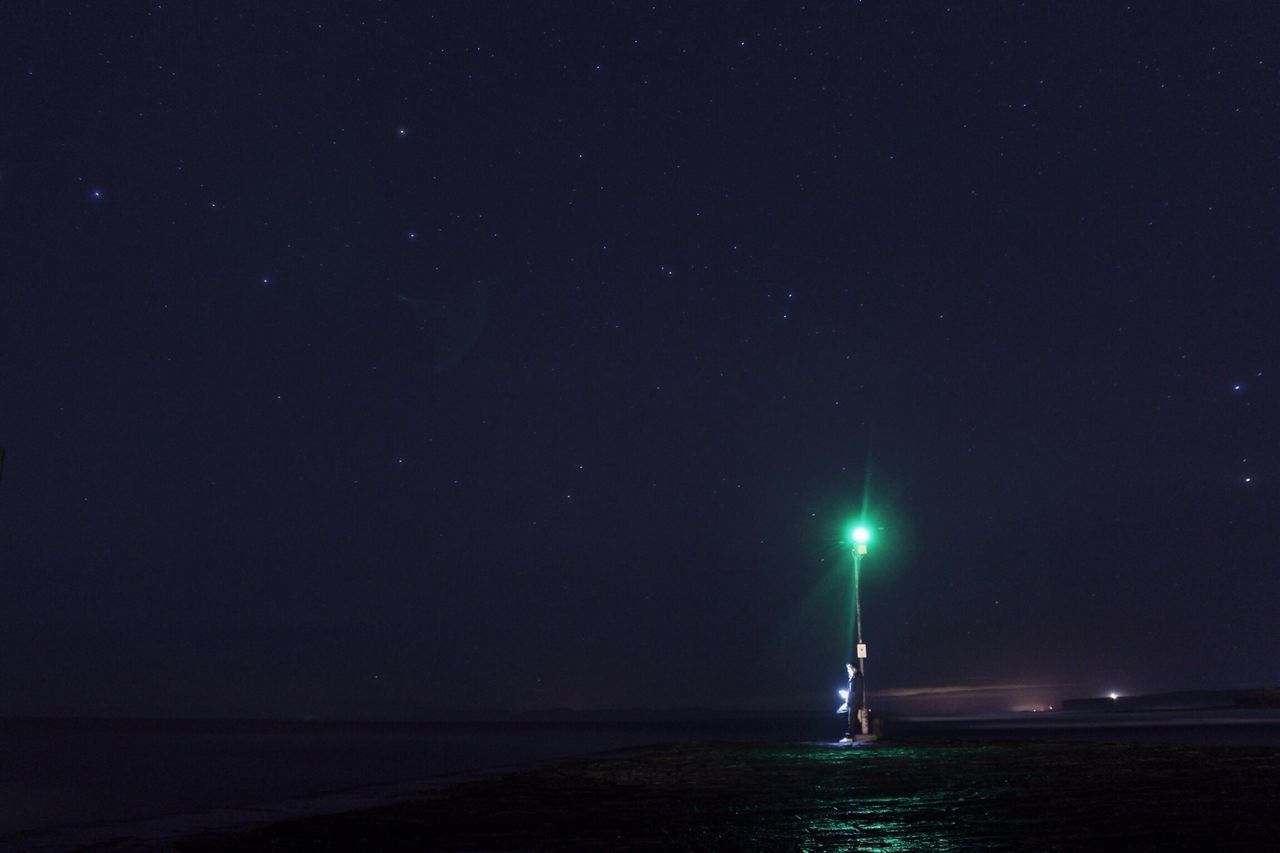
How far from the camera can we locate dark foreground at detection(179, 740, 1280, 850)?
14.0 metres

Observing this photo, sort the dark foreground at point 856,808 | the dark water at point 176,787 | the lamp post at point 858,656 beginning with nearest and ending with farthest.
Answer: the dark foreground at point 856,808
the dark water at point 176,787
the lamp post at point 858,656

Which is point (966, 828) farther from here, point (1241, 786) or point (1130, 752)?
point (1130, 752)

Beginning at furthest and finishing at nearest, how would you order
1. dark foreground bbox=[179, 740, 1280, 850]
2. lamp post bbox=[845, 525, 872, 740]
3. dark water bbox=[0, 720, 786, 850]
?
lamp post bbox=[845, 525, 872, 740], dark water bbox=[0, 720, 786, 850], dark foreground bbox=[179, 740, 1280, 850]

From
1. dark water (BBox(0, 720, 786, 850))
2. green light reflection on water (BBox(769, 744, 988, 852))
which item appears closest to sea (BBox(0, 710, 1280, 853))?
dark water (BBox(0, 720, 786, 850))

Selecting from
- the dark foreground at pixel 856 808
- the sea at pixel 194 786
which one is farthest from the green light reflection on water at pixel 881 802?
the sea at pixel 194 786

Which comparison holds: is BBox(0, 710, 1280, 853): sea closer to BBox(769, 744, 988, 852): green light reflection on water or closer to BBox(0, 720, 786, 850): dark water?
BBox(0, 720, 786, 850): dark water

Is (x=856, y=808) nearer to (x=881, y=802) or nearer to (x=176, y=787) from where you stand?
(x=881, y=802)

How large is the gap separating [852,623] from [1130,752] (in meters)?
10.5

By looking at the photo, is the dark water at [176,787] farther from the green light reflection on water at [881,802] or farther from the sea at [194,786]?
the green light reflection on water at [881,802]

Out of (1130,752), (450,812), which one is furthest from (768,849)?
(1130,752)

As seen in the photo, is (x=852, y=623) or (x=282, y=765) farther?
(x=282, y=765)

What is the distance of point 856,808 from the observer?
17.9m

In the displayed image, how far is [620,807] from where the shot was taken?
19.4 m

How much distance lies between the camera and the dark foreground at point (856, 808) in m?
14.0
